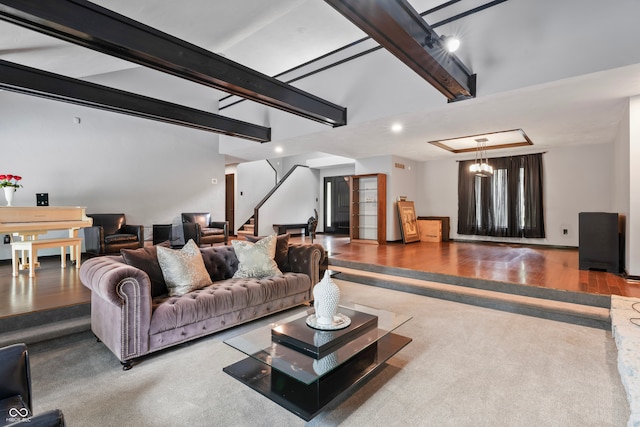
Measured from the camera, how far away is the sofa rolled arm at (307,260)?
12.9 ft

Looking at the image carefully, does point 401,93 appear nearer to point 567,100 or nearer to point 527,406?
point 567,100

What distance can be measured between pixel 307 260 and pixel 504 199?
6553mm

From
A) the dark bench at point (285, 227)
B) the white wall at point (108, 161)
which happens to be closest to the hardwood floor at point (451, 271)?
the white wall at point (108, 161)

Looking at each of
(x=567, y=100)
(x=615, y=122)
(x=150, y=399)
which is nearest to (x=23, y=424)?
(x=150, y=399)

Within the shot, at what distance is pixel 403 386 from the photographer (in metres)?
2.18

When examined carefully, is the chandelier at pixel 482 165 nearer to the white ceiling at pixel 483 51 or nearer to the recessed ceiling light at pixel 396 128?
the white ceiling at pixel 483 51

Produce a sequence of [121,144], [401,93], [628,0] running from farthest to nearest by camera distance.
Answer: [121,144] < [401,93] < [628,0]

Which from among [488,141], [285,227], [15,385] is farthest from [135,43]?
[285,227]

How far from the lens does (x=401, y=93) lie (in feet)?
14.8

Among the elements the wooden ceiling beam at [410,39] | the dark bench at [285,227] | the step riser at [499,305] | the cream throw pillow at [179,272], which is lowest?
the step riser at [499,305]

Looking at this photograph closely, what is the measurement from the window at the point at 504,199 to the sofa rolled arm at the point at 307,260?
6.22 metres

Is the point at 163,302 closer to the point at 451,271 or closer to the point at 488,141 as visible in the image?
the point at 451,271

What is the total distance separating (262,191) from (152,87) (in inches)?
194

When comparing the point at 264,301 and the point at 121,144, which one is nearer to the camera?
the point at 264,301
